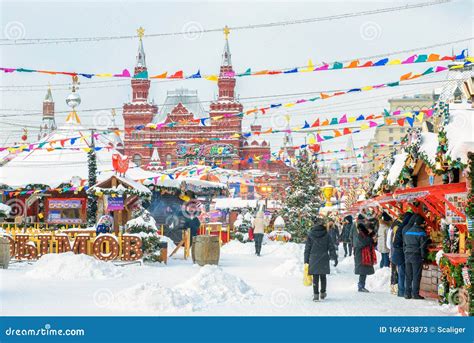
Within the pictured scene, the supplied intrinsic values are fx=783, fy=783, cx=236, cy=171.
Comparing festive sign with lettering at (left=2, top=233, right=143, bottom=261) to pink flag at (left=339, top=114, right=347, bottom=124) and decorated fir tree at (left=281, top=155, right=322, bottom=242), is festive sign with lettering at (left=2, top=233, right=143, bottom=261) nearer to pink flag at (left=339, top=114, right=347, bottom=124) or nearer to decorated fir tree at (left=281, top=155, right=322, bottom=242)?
pink flag at (left=339, top=114, right=347, bottom=124)

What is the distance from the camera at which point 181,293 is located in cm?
1210

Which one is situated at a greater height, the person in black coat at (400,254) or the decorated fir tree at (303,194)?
the decorated fir tree at (303,194)

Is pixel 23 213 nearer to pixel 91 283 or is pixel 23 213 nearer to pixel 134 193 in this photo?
pixel 134 193

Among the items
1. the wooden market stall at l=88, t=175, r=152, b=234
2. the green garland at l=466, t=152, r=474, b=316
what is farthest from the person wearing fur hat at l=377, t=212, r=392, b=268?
the wooden market stall at l=88, t=175, r=152, b=234

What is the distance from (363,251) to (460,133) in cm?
468

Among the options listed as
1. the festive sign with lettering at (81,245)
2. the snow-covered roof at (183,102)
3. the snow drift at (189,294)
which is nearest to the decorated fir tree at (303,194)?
the festive sign with lettering at (81,245)

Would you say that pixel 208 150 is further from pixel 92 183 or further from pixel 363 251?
pixel 363 251

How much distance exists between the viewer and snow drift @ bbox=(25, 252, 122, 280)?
656 inches

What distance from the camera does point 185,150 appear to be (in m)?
94.4

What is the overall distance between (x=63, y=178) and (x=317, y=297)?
69.2 ft

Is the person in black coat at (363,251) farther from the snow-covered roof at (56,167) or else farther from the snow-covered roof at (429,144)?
the snow-covered roof at (56,167)

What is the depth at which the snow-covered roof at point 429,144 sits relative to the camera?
13033 mm

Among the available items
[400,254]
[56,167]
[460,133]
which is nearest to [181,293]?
[400,254]

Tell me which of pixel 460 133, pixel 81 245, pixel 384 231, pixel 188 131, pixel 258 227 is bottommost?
pixel 81 245
